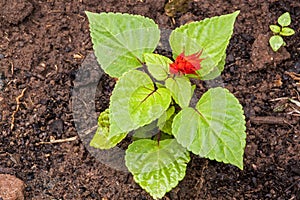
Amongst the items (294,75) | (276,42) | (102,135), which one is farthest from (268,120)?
(102,135)

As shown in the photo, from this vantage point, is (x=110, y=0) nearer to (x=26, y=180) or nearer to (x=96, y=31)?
(x=96, y=31)

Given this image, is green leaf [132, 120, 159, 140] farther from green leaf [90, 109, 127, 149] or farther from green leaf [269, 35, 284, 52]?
green leaf [269, 35, 284, 52]

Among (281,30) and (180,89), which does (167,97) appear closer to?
(180,89)

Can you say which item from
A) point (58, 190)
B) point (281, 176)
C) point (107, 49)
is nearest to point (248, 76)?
point (281, 176)

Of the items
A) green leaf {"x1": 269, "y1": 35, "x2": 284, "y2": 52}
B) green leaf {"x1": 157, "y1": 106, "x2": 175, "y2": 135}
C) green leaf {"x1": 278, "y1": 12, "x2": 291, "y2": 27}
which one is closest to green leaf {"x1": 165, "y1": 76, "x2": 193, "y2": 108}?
green leaf {"x1": 157, "y1": 106, "x2": 175, "y2": 135}

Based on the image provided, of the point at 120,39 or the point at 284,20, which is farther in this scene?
the point at 284,20

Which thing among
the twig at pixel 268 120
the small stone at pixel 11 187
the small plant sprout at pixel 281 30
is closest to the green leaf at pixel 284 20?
the small plant sprout at pixel 281 30

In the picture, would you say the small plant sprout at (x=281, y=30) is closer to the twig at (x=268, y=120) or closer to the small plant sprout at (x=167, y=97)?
the twig at (x=268, y=120)
